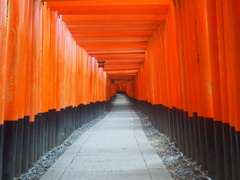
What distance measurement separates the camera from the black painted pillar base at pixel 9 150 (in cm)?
297

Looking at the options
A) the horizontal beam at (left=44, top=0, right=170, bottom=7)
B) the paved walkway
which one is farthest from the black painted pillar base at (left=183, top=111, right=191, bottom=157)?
the horizontal beam at (left=44, top=0, right=170, bottom=7)

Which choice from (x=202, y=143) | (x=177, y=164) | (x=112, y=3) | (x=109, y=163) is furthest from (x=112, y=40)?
(x=202, y=143)

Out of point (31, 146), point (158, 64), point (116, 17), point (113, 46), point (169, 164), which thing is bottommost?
point (169, 164)

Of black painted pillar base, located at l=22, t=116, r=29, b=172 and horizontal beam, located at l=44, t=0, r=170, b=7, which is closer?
black painted pillar base, located at l=22, t=116, r=29, b=172

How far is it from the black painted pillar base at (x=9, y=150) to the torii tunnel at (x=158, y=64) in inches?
0.5

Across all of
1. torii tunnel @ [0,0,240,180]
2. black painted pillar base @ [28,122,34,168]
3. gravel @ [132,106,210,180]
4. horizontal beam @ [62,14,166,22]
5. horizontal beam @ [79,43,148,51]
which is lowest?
gravel @ [132,106,210,180]

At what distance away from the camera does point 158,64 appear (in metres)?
7.26

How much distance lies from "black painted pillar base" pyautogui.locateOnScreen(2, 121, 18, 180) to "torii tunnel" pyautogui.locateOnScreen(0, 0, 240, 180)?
0.01m

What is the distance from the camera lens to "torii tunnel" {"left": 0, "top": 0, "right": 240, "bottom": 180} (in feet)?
8.29

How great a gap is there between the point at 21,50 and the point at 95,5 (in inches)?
108

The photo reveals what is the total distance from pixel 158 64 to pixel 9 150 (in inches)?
219

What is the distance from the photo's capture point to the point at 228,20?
90.3 inches

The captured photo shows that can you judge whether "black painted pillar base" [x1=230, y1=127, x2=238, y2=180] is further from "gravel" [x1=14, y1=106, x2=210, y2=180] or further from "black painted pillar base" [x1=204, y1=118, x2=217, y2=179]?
"gravel" [x1=14, y1=106, x2=210, y2=180]

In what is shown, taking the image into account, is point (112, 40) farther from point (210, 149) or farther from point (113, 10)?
point (210, 149)
